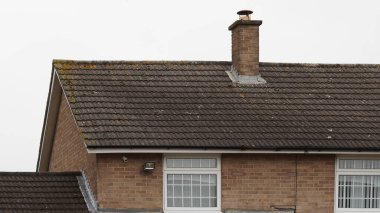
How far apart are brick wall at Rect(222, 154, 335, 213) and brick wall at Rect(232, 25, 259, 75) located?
3277 millimetres

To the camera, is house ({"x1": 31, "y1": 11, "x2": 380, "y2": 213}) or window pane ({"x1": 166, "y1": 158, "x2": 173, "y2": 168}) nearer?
house ({"x1": 31, "y1": 11, "x2": 380, "y2": 213})

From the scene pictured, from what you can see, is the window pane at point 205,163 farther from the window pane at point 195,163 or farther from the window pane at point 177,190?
the window pane at point 177,190

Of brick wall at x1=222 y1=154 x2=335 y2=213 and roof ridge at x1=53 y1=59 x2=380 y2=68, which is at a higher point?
roof ridge at x1=53 y1=59 x2=380 y2=68

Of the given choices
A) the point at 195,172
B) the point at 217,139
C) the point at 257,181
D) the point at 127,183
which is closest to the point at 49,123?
the point at 127,183

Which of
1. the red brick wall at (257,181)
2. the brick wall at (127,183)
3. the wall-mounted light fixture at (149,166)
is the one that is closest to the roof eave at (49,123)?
the brick wall at (127,183)

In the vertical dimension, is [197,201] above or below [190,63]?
below

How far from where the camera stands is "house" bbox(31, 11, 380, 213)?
1981 cm

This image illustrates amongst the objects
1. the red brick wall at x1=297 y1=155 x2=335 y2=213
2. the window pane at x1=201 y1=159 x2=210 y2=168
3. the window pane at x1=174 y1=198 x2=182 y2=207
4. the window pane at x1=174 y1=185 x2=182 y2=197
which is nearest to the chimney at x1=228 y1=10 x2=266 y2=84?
the red brick wall at x1=297 y1=155 x2=335 y2=213

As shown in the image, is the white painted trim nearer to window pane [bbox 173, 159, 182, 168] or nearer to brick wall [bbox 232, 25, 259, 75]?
window pane [bbox 173, 159, 182, 168]

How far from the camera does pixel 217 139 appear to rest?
20.0 m

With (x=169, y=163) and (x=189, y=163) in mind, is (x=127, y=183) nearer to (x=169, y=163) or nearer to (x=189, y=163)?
(x=169, y=163)

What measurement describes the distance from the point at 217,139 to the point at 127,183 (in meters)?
2.27

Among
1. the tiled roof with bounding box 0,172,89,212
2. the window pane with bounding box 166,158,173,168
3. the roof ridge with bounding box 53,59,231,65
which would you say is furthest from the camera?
the roof ridge with bounding box 53,59,231,65

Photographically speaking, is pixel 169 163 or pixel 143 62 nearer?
pixel 169 163
